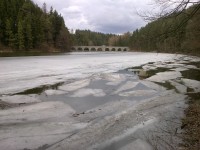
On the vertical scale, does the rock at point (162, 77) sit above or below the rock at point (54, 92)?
below

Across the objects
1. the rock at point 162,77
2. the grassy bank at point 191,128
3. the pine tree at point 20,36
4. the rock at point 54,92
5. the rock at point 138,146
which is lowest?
the rock at point 162,77

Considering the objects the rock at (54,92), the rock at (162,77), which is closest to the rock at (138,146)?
the rock at (54,92)

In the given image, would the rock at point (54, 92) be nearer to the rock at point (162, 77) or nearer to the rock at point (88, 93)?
the rock at point (88, 93)

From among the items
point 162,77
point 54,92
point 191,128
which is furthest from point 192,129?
point 162,77

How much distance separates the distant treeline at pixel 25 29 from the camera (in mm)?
76625

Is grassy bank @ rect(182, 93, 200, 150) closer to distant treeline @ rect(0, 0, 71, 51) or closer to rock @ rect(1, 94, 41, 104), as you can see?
rock @ rect(1, 94, 41, 104)

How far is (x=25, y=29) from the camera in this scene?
7881cm

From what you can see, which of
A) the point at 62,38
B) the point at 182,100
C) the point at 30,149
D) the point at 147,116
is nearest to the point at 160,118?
the point at 147,116

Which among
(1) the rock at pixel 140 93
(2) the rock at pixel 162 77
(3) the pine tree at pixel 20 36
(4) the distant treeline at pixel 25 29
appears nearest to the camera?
(1) the rock at pixel 140 93

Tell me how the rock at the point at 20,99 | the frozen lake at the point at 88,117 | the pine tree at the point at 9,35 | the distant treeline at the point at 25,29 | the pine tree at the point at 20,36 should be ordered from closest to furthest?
the frozen lake at the point at 88,117, the rock at the point at 20,99, the pine tree at the point at 9,35, the pine tree at the point at 20,36, the distant treeline at the point at 25,29

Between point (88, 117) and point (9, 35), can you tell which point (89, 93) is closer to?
point (88, 117)

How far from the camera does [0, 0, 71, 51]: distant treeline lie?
76.6 metres

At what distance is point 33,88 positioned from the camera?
16.0 m

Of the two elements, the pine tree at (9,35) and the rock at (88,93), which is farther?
the pine tree at (9,35)
